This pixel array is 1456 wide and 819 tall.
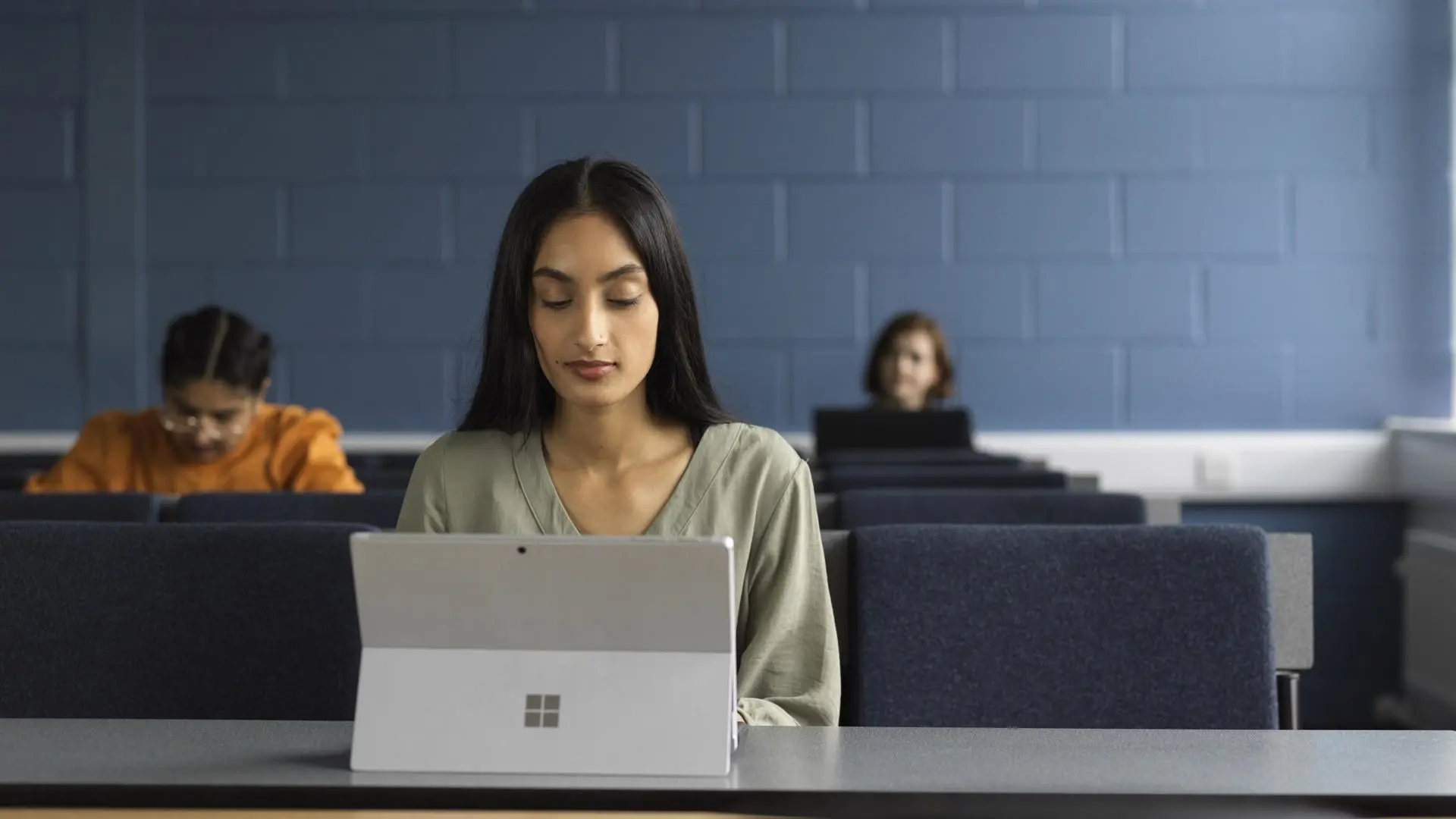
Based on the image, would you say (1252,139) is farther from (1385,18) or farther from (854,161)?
(854,161)

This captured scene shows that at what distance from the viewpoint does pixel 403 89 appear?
501cm

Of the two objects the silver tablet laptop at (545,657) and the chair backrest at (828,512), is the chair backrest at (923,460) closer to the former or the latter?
the chair backrest at (828,512)

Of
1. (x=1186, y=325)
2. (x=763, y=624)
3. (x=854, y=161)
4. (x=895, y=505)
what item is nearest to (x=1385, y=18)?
(x=1186, y=325)

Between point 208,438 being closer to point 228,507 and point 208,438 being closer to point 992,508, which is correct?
point 228,507

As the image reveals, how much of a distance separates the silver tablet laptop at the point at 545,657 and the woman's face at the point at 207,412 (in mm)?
2338

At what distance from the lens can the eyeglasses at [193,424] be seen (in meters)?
3.34

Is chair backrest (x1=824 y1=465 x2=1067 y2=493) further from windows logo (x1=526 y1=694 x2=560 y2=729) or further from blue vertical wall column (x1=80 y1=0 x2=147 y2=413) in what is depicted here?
blue vertical wall column (x1=80 y1=0 x2=147 y2=413)

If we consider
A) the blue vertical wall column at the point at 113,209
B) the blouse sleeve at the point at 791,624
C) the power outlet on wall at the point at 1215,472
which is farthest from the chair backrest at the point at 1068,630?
the blue vertical wall column at the point at 113,209

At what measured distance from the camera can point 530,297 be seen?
64.3 inches

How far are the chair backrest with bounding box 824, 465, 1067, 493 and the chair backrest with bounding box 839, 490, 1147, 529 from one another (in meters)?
0.45

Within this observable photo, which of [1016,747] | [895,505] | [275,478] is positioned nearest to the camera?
[1016,747]

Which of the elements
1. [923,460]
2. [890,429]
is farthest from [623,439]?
[890,429]

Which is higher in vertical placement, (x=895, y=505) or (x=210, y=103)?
(x=210, y=103)

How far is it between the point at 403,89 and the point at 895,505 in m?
3.19
